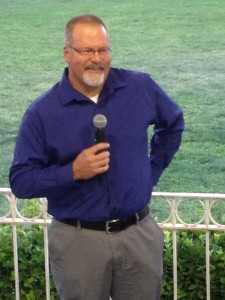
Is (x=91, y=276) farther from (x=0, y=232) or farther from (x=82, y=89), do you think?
(x=0, y=232)

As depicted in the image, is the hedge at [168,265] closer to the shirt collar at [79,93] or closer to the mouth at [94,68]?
the shirt collar at [79,93]

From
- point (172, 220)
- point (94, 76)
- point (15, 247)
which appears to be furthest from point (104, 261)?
point (15, 247)

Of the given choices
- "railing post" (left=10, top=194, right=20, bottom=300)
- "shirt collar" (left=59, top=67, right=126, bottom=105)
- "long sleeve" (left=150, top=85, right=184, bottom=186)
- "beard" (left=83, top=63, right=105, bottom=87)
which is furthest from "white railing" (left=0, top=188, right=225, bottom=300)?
"beard" (left=83, top=63, right=105, bottom=87)

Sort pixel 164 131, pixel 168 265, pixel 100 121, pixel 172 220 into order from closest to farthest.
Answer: pixel 100 121 → pixel 164 131 → pixel 172 220 → pixel 168 265

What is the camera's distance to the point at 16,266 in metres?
3.86

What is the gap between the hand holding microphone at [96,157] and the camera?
2.63 meters

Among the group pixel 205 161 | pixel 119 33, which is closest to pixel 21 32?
pixel 119 33

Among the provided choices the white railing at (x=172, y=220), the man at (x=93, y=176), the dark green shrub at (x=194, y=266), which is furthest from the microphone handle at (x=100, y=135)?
the dark green shrub at (x=194, y=266)

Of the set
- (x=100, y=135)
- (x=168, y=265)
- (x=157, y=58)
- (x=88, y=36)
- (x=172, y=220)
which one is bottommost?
(x=157, y=58)

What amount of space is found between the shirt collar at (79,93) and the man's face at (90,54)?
5cm

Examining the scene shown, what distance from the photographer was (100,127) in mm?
2621

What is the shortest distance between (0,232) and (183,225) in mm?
885

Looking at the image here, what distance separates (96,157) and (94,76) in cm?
29

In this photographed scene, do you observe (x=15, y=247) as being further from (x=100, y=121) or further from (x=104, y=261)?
(x=100, y=121)
